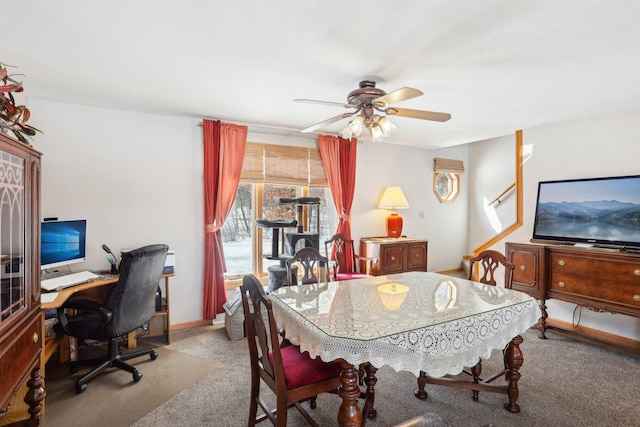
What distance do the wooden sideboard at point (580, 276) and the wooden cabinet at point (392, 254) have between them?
127 centimetres

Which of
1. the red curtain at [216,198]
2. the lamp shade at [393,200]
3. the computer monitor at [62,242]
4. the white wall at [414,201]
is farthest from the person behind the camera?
the white wall at [414,201]

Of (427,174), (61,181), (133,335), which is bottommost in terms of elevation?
(133,335)

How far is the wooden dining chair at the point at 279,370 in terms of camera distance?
5.14 feet

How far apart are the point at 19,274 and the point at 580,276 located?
4213mm

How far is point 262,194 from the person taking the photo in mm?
4105

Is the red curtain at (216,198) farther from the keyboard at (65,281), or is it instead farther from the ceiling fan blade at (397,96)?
the ceiling fan blade at (397,96)

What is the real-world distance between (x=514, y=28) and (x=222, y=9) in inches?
63.1

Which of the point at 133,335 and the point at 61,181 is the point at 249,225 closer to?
the point at 133,335

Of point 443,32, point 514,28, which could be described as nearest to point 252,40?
point 443,32

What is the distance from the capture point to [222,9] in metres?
1.67

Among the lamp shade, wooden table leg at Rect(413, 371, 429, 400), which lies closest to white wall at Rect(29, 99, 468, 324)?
the lamp shade

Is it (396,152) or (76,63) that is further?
(396,152)

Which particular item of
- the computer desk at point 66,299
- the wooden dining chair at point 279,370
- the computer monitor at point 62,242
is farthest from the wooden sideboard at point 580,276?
the computer monitor at point 62,242

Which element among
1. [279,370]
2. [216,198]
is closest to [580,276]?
[279,370]
